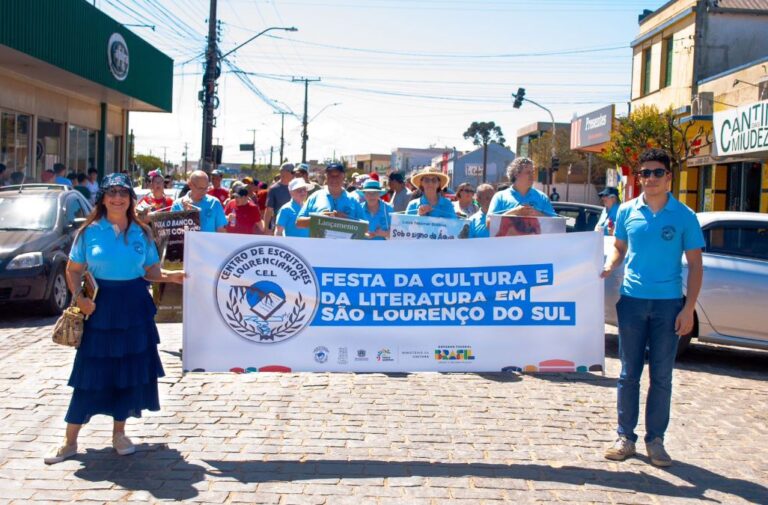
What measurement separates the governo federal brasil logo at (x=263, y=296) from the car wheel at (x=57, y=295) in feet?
19.5

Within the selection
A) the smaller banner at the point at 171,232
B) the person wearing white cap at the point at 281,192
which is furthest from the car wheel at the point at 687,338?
the person wearing white cap at the point at 281,192

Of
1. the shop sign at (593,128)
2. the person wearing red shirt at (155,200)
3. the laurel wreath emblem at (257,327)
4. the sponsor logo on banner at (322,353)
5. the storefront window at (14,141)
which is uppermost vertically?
the shop sign at (593,128)

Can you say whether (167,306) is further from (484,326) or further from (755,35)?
(755,35)

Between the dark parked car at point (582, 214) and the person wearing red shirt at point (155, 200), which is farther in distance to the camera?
the dark parked car at point (582, 214)

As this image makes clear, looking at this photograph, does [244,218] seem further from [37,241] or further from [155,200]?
[37,241]

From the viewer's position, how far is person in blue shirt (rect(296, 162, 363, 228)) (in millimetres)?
8828

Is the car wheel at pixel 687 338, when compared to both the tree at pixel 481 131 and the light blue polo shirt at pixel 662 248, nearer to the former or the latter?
the light blue polo shirt at pixel 662 248

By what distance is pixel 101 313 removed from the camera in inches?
217

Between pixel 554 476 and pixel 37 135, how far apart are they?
74.6 feet

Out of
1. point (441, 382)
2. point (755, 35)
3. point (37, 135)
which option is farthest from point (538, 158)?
point (441, 382)

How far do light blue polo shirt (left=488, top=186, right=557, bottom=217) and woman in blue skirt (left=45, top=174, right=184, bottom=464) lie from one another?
3.62m

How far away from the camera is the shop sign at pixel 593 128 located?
31500 millimetres

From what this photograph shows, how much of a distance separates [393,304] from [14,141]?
19709mm

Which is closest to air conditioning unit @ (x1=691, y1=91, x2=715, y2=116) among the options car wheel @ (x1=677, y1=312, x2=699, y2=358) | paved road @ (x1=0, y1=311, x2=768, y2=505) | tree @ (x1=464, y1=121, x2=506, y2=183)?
car wheel @ (x1=677, y1=312, x2=699, y2=358)
